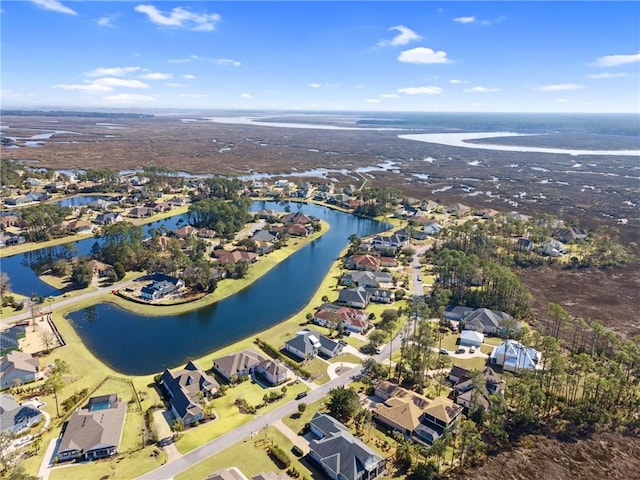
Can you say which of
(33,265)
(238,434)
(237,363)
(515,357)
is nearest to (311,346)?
(237,363)

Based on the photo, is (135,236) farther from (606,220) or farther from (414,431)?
(606,220)

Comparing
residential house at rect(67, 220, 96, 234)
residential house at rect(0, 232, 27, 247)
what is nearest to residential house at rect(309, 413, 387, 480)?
residential house at rect(0, 232, 27, 247)

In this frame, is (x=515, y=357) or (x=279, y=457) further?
(x=515, y=357)

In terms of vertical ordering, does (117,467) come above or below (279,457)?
below

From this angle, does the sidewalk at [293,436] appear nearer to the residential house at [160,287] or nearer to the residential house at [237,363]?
the residential house at [237,363]

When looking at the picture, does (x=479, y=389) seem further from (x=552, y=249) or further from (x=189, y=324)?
(x=552, y=249)

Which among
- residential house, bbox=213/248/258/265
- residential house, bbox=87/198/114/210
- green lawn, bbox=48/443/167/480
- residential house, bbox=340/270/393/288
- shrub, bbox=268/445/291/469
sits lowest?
green lawn, bbox=48/443/167/480

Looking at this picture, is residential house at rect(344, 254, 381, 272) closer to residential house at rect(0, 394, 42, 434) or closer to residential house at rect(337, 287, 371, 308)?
residential house at rect(337, 287, 371, 308)
